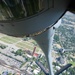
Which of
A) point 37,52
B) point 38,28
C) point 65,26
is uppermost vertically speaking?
point 38,28

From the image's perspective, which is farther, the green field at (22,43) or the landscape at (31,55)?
the green field at (22,43)

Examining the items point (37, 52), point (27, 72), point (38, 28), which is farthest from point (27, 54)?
point (38, 28)

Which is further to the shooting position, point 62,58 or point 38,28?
point 62,58

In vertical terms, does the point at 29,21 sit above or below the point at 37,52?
above

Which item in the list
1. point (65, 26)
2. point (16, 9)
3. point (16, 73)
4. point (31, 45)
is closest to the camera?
point (16, 9)

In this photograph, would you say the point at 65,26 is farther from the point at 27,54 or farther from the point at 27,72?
the point at 27,72

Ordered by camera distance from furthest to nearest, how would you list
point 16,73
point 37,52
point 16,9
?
point 37,52 < point 16,73 < point 16,9

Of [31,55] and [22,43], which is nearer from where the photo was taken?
[31,55]

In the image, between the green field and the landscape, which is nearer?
the landscape

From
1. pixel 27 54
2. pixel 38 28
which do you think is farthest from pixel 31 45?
pixel 38 28
